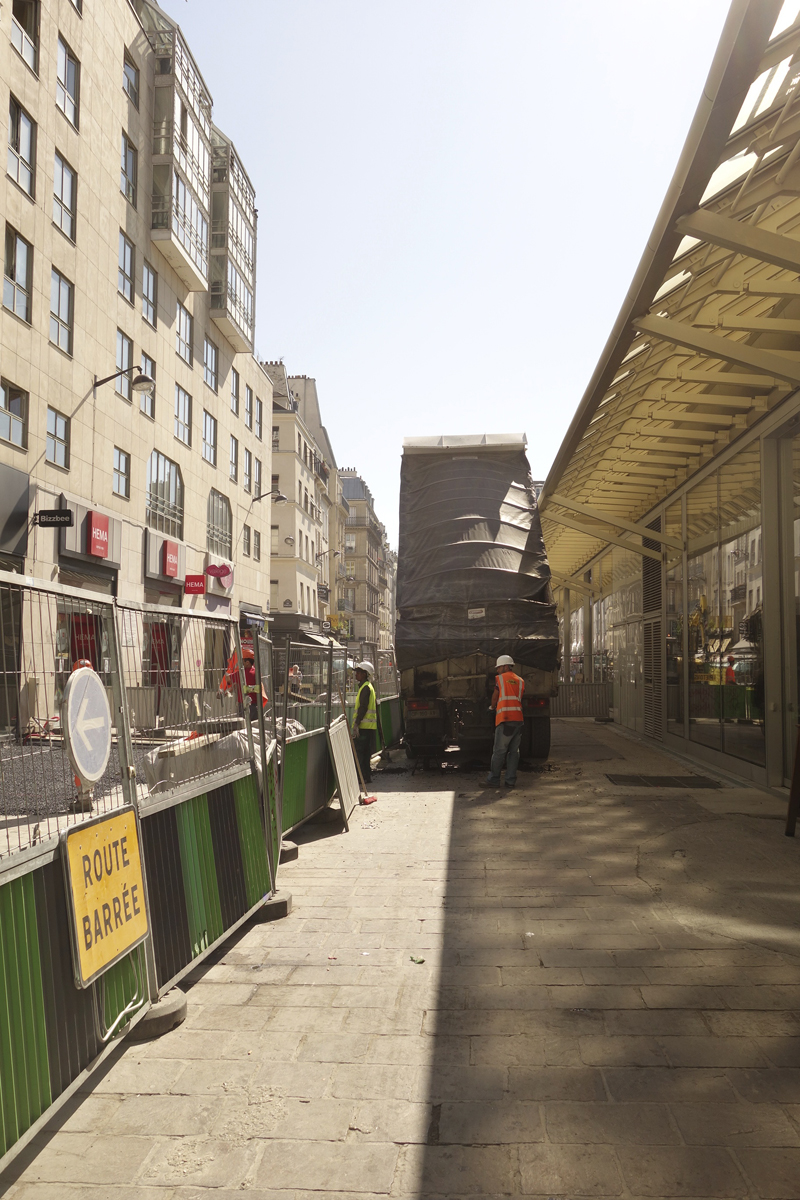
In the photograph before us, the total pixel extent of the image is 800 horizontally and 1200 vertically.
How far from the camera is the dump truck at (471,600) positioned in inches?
542

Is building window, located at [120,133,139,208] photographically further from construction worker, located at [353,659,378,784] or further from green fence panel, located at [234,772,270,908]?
green fence panel, located at [234,772,270,908]

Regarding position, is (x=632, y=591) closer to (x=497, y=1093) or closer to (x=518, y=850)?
(x=518, y=850)

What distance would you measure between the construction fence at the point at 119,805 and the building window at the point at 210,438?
28853 mm

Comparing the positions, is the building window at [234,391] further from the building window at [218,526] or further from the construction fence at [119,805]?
the construction fence at [119,805]

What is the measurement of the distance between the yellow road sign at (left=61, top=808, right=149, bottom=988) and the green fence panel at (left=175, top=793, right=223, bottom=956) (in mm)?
688

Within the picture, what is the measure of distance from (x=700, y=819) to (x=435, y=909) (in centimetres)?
411

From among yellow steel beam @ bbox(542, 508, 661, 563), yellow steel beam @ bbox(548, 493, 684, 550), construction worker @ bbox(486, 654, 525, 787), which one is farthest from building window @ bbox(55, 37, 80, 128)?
construction worker @ bbox(486, 654, 525, 787)

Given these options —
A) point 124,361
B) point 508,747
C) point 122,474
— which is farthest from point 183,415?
point 508,747

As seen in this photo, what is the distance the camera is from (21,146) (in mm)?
19891

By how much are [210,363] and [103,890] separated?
1310 inches

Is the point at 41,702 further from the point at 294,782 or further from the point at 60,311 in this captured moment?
the point at 60,311

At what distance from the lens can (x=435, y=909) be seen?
647 centimetres

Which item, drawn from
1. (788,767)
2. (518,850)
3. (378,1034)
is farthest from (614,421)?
(378,1034)

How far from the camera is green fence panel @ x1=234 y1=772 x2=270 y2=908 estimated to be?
594 cm
